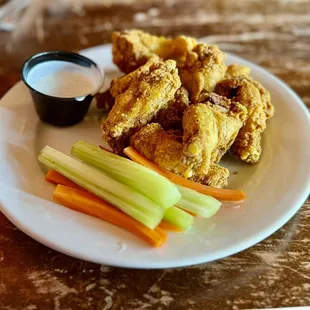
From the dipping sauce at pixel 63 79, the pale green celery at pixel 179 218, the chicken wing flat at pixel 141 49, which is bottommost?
the pale green celery at pixel 179 218

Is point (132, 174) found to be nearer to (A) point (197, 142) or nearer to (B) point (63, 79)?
(A) point (197, 142)

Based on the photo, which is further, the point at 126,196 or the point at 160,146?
the point at 160,146

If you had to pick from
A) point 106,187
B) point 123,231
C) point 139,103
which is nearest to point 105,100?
point 139,103

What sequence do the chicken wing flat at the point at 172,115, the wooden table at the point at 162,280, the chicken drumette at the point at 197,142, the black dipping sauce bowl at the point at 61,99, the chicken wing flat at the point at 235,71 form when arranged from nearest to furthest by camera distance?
the wooden table at the point at 162,280
the chicken drumette at the point at 197,142
the chicken wing flat at the point at 172,115
the black dipping sauce bowl at the point at 61,99
the chicken wing flat at the point at 235,71

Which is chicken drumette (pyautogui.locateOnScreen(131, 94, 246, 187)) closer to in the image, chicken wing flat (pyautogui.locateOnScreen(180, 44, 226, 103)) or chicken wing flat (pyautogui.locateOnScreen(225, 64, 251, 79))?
chicken wing flat (pyautogui.locateOnScreen(180, 44, 226, 103))

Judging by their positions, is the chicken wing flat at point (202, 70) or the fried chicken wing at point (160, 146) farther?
the chicken wing flat at point (202, 70)

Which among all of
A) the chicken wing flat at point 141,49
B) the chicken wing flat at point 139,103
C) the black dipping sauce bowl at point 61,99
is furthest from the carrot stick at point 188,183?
the chicken wing flat at point 141,49

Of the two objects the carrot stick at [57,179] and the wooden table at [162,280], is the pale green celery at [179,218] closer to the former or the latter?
the wooden table at [162,280]

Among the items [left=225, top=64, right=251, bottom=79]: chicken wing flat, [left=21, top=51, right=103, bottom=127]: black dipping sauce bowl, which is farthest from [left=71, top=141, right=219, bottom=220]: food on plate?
[left=225, top=64, right=251, bottom=79]: chicken wing flat
